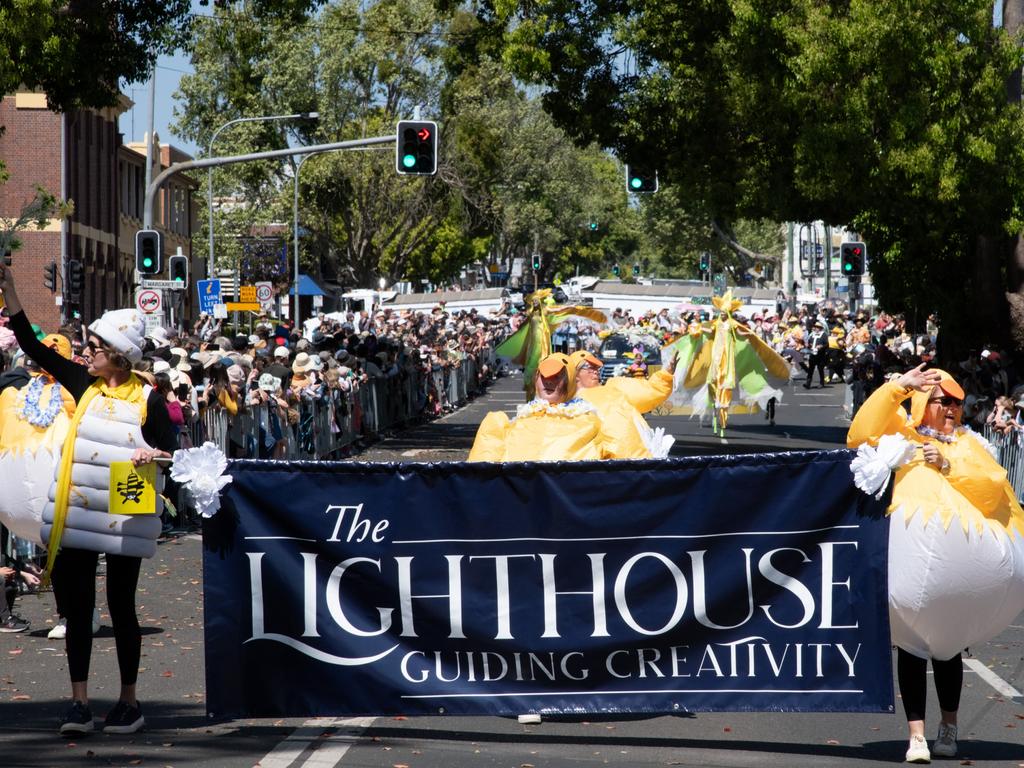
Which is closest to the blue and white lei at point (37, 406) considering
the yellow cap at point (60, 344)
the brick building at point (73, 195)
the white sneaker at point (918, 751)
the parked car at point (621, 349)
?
the yellow cap at point (60, 344)

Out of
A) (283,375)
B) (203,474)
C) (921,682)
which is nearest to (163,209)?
(283,375)

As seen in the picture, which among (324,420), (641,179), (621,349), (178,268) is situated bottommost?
(324,420)

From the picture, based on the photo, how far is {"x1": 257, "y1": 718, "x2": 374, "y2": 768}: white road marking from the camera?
7011 millimetres

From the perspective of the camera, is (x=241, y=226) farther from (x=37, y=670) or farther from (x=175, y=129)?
(x=37, y=670)

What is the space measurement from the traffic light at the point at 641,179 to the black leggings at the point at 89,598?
70.2 feet

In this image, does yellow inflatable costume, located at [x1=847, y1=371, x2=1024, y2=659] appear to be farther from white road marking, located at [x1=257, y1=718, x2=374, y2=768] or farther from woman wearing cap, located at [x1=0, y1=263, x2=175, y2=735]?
woman wearing cap, located at [x1=0, y1=263, x2=175, y2=735]

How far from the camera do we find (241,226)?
6366 centimetres

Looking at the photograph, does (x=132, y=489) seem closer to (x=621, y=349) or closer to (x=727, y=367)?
(x=727, y=367)

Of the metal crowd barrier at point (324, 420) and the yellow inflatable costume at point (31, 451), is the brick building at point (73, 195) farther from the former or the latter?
the yellow inflatable costume at point (31, 451)

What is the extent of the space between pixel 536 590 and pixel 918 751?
1716 mm

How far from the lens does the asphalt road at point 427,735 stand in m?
7.16

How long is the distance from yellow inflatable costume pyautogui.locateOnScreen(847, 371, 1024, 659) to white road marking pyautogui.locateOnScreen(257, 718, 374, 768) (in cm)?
240

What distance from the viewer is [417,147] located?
2534 centimetres

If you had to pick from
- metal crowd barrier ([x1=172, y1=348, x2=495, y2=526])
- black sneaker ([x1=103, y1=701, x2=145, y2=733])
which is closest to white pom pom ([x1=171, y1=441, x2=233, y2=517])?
black sneaker ([x1=103, y1=701, x2=145, y2=733])
